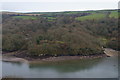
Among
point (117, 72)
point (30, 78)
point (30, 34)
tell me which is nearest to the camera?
point (30, 78)

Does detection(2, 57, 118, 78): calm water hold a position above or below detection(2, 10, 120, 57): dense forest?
below

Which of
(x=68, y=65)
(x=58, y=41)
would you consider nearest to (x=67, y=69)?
(x=68, y=65)

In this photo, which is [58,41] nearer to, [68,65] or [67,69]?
[68,65]

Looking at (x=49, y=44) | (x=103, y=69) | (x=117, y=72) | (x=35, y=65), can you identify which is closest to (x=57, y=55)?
(x=49, y=44)

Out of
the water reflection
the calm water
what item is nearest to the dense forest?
the water reflection

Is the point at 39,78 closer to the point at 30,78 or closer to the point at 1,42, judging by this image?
the point at 30,78

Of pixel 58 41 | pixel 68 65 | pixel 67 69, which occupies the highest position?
pixel 58 41

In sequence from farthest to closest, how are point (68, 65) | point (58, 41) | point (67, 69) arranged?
point (58, 41), point (68, 65), point (67, 69)

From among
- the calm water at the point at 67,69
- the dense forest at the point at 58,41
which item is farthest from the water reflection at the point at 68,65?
the dense forest at the point at 58,41

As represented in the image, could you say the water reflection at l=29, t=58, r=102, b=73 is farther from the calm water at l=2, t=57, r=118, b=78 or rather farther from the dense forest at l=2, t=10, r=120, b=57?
the dense forest at l=2, t=10, r=120, b=57
